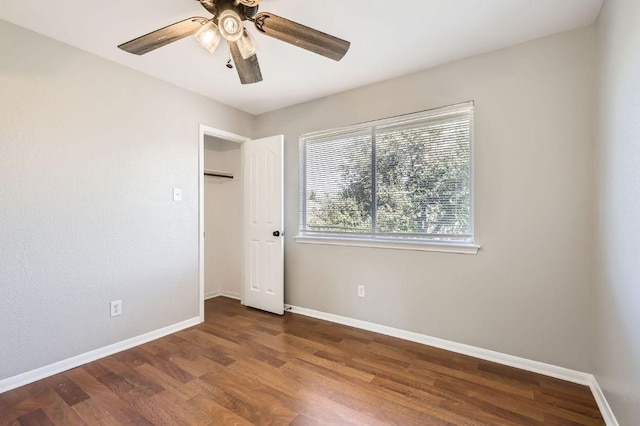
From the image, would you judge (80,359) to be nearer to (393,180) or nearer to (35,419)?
(35,419)

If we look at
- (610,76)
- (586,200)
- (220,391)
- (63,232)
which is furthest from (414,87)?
(63,232)

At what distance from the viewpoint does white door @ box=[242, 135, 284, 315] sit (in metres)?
3.31

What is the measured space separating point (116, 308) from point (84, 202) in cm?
92

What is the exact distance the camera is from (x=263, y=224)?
11.3ft

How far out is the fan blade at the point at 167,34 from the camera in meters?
1.55

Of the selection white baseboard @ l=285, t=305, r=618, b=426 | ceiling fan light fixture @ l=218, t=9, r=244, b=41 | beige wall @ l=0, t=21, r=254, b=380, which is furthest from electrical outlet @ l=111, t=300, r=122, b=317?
ceiling fan light fixture @ l=218, t=9, r=244, b=41

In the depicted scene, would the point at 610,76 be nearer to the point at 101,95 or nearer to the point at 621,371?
the point at 621,371

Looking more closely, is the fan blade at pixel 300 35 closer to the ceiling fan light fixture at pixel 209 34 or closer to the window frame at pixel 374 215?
the ceiling fan light fixture at pixel 209 34

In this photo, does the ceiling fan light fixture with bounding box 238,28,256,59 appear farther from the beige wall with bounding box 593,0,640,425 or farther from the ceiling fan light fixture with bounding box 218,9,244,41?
the beige wall with bounding box 593,0,640,425

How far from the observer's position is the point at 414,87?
2.61 m

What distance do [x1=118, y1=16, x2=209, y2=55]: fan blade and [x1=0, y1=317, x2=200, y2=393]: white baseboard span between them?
7.37 ft

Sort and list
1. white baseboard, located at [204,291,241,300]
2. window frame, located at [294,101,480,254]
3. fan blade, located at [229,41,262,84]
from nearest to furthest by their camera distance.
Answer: fan blade, located at [229,41,262,84] < window frame, located at [294,101,480,254] < white baseboard, located at [204,291,241,300]

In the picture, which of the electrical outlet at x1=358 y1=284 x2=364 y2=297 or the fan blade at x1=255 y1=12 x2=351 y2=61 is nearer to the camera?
the fan blade at x1=255 y1=12 x2=351 y2=61

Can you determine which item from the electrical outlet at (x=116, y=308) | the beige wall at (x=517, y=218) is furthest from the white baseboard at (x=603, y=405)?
the electrical outlet at (x=116, y=308)
